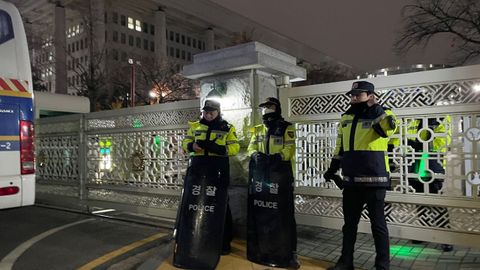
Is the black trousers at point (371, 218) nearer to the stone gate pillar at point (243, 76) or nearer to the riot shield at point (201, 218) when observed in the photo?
the riot shield at point (201, 218)

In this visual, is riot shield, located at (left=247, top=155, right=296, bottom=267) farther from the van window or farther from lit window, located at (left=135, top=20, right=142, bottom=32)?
lit window, located at (left=135, top=20, right=142, bottom=32)

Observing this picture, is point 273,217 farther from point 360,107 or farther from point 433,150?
point 433,150

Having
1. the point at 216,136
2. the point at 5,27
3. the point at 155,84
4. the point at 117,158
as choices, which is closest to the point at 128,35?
the point at 155,84

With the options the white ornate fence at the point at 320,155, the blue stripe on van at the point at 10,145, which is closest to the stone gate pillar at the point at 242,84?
the white ornate fence at the point at 320,155

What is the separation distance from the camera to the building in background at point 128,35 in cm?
3419

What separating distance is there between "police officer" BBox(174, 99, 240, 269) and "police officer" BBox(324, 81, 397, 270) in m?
1.33

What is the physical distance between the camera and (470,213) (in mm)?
4152

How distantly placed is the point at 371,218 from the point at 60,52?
43.2 m

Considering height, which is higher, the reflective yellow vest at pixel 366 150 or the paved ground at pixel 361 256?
the reflective yellow vest at pixel 366 150

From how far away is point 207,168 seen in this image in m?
4.43

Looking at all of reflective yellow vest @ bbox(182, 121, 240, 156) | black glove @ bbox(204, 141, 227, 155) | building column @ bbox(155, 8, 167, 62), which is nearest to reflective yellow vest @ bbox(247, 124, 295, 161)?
reflective yellow vest @ bbox(182, 121, 240, 156)

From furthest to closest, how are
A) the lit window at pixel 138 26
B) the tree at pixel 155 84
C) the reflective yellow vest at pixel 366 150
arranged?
the lit window at pixel 138 26 < the tree at pixel 155 84 < the reflective yellow vest at pixel 366 150

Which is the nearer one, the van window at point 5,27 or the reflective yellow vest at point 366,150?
the reflective yellow vest at point 366,150

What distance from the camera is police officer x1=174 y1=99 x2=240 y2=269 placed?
14.1ft
